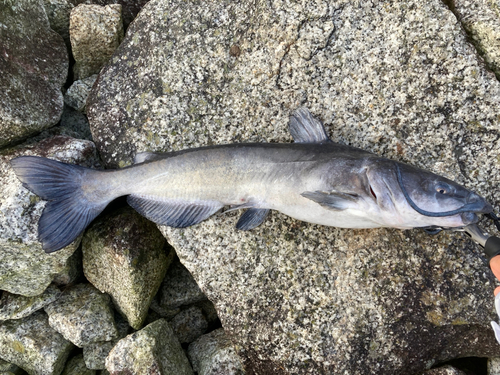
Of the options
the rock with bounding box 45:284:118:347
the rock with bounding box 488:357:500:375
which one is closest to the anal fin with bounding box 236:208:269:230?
the rock with bounding box 45:284:118:347

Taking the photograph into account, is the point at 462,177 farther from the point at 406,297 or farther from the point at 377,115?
the point at 406,297

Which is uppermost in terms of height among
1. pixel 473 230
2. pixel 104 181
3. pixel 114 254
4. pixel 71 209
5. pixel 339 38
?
pixel 339 38

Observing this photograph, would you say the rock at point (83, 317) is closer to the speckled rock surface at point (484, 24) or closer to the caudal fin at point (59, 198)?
the caudal fin at point (59, 198)

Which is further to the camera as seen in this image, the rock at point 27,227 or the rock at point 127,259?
the rock at point 127,259

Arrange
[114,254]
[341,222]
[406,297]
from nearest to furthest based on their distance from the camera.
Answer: [341,222]
[406,297]
[114,254]

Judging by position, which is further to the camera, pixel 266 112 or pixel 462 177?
pixel 266 112

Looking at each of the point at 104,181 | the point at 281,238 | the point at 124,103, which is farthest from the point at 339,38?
the point at 104,181

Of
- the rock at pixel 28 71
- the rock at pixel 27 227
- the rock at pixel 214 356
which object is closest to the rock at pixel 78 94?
the rock at pixel 28 71

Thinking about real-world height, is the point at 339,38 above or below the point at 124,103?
above
